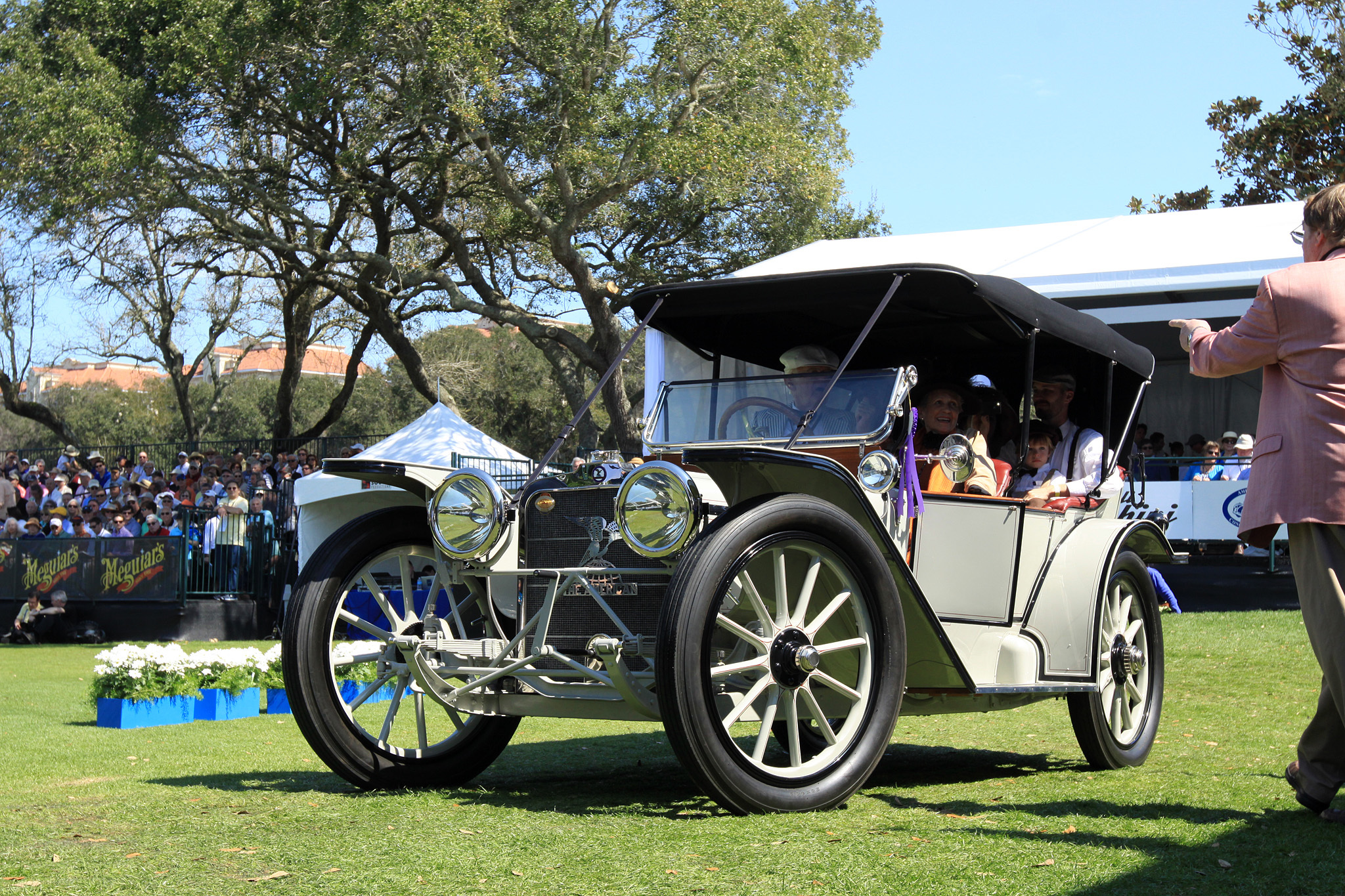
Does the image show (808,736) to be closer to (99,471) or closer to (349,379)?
(99,471)

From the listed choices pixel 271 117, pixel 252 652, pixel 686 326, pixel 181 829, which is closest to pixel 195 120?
pixel 271 117

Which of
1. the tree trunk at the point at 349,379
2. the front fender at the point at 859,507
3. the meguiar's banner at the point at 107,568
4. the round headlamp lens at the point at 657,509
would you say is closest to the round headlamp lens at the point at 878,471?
the front fender at the point at 859,507

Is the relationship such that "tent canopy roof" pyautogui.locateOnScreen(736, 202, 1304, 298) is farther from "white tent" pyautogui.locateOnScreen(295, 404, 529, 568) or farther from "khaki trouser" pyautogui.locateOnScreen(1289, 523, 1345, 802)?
"khaki trouser" pyautogui.locateOnScreen(1289, 523, 1345, 802)

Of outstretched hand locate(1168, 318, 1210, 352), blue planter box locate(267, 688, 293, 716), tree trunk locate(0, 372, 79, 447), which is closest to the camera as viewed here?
outstretched hand locate(1168, 318, 1210, 352)

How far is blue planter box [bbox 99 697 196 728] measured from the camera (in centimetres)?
911

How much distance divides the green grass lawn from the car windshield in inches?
61.6

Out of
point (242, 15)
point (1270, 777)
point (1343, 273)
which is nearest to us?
point (1343, 273)

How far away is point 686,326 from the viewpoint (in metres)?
6.38

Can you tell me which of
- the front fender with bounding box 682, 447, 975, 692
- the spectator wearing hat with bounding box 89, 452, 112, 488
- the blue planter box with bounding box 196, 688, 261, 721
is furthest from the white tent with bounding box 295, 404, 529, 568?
the front fender with bounding box 682, 447, 975, 692

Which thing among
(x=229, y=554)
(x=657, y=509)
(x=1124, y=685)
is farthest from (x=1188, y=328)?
(x=229, y=554)

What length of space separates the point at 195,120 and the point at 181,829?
21.1 metres

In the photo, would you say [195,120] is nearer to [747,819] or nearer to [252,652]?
[252,652]

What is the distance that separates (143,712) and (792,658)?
246 inches

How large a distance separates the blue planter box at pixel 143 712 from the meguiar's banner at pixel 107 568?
9.02 m
